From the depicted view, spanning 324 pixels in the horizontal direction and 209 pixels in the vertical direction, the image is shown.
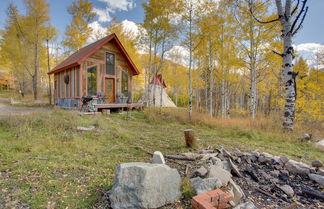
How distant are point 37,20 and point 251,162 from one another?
811 inches

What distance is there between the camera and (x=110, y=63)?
11.4 m

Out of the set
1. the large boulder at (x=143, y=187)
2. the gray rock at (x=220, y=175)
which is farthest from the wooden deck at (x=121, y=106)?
the gray rock at (x=220, y=175)

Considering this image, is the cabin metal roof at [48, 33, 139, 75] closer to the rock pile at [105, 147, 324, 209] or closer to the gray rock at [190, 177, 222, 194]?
the rock pile at [105, 147, 324, 209]

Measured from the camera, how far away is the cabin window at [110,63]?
1119 cm

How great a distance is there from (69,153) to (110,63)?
28.9 ft

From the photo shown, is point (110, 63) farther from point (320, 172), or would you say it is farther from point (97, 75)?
point (320, 172)

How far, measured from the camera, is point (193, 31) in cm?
930

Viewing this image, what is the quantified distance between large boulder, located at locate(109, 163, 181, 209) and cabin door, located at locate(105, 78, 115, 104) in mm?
9987

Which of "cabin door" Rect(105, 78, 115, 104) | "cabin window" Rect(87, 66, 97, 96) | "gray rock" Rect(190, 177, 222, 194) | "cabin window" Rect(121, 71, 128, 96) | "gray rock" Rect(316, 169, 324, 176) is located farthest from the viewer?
"cabin window" Rect(121, 71, 128, 96)

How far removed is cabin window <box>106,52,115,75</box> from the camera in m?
11.2

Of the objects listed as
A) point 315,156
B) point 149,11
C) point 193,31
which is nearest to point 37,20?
point 149,11

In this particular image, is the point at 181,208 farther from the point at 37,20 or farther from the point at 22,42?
the point at 22,42

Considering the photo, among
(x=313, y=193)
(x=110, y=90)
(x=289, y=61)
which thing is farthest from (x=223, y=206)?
(x=110, y=90)

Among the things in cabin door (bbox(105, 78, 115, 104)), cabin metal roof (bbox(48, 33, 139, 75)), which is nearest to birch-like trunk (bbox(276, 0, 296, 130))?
cabin metal roof (bbox(48, 33, 139, 75))
